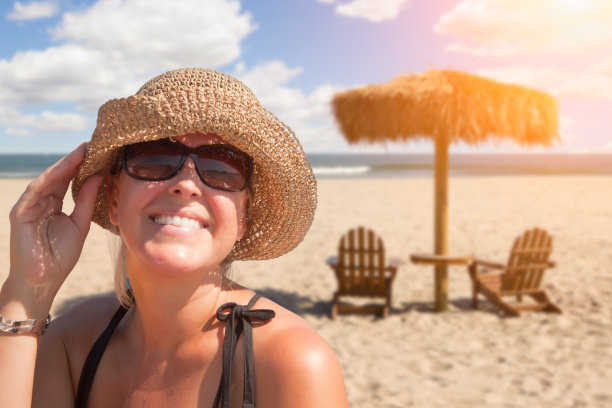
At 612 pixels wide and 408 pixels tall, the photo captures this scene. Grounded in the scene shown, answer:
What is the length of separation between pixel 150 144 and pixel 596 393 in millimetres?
4606

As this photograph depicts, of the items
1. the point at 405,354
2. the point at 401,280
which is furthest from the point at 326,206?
the point at 405,354

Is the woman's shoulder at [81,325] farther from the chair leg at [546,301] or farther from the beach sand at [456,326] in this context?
the chair leg at [546,301]

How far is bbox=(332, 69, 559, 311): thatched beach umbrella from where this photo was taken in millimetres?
5812

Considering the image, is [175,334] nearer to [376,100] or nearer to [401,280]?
[376,100]

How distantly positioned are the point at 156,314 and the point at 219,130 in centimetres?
60

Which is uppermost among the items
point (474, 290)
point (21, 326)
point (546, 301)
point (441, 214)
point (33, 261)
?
point (33, 261)

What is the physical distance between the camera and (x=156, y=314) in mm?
1527

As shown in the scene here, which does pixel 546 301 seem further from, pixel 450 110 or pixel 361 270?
pixel 450 110

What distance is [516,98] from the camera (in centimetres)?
596

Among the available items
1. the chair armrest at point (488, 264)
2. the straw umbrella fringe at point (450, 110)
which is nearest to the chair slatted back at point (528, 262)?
the chair armrest at point (488, 264)

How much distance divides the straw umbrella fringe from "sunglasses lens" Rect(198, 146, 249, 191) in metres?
4.73

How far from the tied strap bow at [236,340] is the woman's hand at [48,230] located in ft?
1.54

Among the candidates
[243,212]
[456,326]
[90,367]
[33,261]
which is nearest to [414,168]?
[456,326]

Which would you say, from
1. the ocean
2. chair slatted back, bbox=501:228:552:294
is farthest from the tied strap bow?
the ocean
